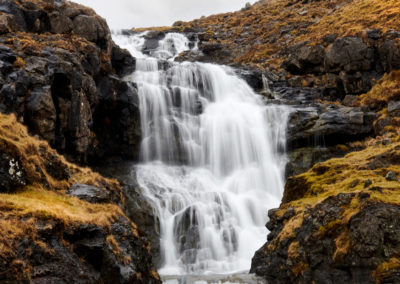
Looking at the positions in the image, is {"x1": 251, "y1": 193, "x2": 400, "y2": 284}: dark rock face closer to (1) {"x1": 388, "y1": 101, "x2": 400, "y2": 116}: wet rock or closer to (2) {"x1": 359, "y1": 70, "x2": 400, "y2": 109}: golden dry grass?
(1) {"x1": 388, "y1": 101, "x2": 400, "y2": 116}: wet rock

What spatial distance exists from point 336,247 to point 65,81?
57.1 feet

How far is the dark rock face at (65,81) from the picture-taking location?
18.1 m

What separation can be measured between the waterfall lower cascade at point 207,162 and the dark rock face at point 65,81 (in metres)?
2.65

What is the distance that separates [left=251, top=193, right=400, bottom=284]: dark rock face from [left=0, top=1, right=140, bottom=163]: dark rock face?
13577 mm

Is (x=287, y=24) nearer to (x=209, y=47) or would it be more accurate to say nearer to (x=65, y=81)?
(x=209, y=47)

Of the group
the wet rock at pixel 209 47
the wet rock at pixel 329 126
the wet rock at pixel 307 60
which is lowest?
the wet rock at pixel 329 126

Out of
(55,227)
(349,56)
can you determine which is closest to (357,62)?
(349,56)

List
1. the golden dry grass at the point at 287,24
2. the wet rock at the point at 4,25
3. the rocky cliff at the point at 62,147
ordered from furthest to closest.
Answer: the golden dry grass at the point at 287,24
the wet rock at the point at 4,25
the rocky cliff at the point at 62,147

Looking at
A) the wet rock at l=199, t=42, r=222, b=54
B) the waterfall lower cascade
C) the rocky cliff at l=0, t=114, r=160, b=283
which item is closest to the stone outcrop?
the waterfall lower cascade

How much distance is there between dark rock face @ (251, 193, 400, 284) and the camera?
30.7 ft

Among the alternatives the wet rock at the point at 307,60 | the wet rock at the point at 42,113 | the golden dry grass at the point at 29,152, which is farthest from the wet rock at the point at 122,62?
the golden dry grass at the point at 29,152

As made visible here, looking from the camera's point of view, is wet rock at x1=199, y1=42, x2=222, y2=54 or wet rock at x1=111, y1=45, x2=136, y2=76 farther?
wet rock at x1=199, y1=42, x2=222, y2=54

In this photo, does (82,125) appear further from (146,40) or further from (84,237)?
(146,40)

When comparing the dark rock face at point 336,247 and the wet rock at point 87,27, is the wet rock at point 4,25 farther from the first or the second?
the dark rock face at point 336,247
